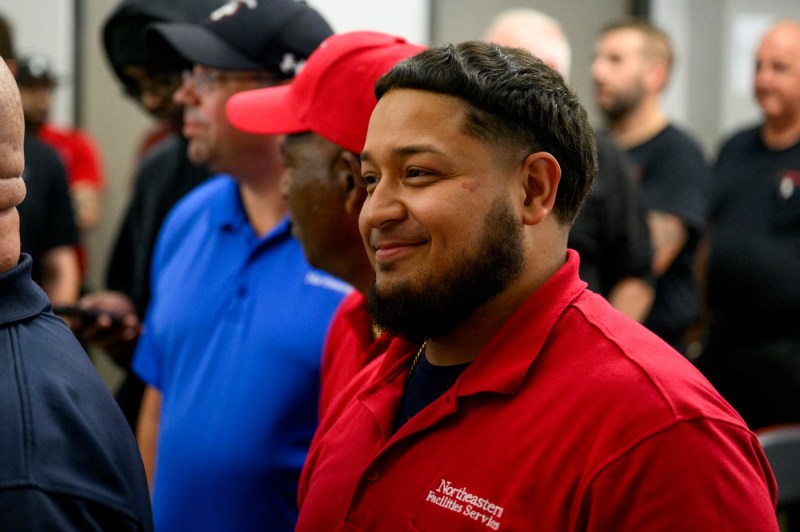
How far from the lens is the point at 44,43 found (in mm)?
5461

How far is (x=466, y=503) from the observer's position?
1.20 m

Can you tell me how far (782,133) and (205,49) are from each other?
114 inches

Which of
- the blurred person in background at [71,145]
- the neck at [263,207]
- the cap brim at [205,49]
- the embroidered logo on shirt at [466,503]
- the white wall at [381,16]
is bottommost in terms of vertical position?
the blurred person in background at [71,145]

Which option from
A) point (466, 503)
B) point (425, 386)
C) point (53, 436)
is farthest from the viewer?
point (425, 386)

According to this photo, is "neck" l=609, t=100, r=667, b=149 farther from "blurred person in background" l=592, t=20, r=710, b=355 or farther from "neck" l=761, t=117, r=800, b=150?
"neck" l=761, t=117, r=800, b=150

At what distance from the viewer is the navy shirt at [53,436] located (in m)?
1.06

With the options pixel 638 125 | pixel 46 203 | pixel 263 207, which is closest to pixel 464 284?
pixel 263 207

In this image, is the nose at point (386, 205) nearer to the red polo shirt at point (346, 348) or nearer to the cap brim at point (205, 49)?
the red polo shirt at point (346, 348)

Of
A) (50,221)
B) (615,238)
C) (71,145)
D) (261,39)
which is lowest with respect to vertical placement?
(71,145)

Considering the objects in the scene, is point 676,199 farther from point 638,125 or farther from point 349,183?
point 349,183

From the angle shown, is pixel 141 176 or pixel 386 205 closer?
pixel 386 205

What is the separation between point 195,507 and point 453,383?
0.81 meters

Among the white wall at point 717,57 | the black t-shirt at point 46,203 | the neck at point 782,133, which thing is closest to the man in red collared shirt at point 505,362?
the black t-shirt at point 46,203

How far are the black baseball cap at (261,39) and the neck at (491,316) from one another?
3.41 ft
